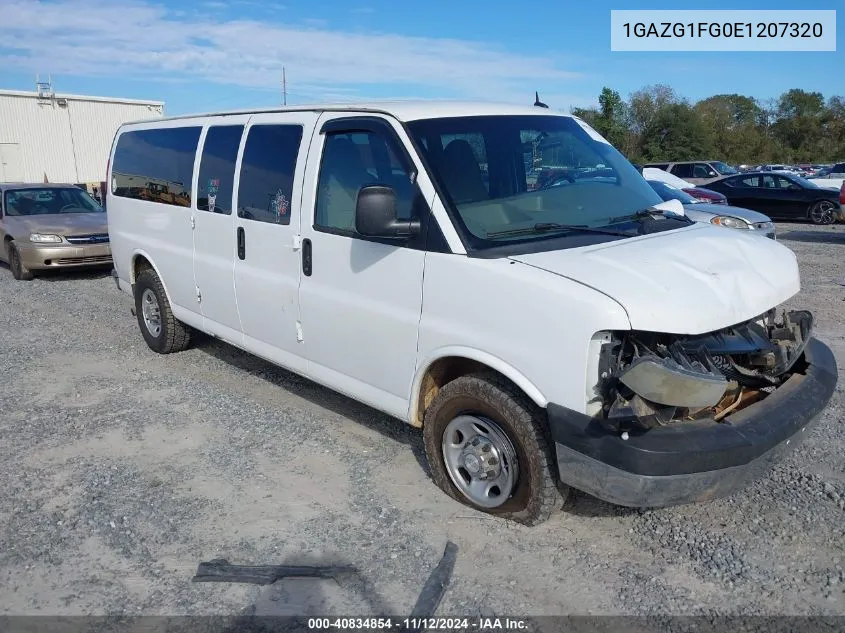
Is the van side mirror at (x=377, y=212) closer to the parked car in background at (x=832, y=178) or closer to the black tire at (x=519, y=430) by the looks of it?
the black tire at (x=519, y=430)

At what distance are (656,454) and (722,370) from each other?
2.39 ft

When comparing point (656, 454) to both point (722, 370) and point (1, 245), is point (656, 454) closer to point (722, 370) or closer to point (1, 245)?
point (722, 370)

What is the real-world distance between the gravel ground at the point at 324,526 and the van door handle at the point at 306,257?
1.21 m

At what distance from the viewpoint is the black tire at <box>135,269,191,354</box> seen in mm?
6855

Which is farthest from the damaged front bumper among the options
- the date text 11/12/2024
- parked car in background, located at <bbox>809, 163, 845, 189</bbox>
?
parked car in background, located at <bbox>809, 163, 845, 189</bbox>

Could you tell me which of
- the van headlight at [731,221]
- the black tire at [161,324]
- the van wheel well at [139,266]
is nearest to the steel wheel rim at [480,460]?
the black tire at [161,324]

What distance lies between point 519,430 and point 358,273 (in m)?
1.36

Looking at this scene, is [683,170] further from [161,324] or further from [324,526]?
[324,526]

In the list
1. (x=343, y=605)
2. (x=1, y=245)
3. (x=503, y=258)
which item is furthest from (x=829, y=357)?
(x=1, y=245)

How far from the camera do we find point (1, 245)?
40.4 feet

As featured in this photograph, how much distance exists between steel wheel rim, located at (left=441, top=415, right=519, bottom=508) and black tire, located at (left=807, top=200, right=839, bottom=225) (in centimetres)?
1817

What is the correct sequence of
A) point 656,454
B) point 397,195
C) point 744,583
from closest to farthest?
point 656,454 < point 744,583 < point 397,195

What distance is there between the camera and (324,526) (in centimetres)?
398

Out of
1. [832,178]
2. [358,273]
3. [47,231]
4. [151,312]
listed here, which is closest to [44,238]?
[47,231]
